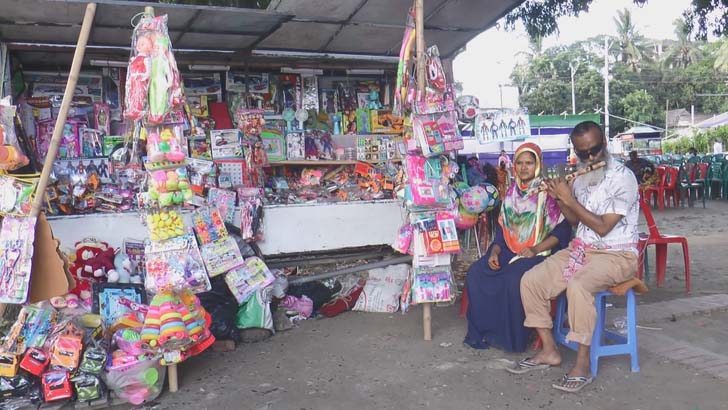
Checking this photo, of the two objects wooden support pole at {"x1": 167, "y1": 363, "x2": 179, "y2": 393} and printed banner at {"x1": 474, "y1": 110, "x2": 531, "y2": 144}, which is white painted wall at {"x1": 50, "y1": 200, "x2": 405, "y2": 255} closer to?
printed banner at {"x1": 474, "y1": 110, "x2": 531, "y2": 144}

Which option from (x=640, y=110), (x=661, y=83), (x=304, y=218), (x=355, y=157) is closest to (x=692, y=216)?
(x=355, y=157)

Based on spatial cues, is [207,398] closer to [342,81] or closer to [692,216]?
[342,81]

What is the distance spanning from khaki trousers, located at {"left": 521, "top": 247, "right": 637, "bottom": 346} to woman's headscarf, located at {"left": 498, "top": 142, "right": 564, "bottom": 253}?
309mm

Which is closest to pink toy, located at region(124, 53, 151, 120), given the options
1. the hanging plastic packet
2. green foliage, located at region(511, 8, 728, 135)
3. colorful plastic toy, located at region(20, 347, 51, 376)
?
the hanging plastic packet

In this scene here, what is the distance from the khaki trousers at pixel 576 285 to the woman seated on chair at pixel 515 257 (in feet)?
0.48

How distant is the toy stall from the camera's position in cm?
309

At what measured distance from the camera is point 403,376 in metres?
3.38

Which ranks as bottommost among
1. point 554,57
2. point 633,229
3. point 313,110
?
point 633,229

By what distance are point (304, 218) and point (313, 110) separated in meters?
1.30

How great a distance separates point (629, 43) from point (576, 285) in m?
47.8

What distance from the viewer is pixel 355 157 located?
5.78 meters

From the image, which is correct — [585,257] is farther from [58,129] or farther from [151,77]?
[58,129]

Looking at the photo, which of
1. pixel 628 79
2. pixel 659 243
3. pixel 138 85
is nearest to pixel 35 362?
pixel 138 85

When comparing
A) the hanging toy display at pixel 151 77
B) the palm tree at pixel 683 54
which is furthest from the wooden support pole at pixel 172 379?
the palm tree at pixel 683 54
